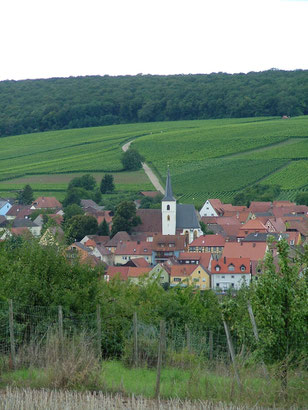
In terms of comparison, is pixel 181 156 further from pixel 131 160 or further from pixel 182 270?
pixel 182 270

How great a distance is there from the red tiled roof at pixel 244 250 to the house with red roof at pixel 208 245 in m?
4.24

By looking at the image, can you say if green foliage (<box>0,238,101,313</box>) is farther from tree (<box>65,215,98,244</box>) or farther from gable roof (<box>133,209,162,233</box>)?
gable roof (<box>133,209,162,233</box>)

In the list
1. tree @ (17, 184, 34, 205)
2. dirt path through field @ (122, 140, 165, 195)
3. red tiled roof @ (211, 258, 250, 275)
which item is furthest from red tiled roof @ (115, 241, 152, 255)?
tree @ (17, 184, 34, 205)

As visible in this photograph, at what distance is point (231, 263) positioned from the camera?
175 feet

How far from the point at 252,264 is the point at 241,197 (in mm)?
35577

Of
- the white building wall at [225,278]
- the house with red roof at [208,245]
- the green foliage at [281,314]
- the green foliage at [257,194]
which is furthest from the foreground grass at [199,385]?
the green foliage at [257,194]

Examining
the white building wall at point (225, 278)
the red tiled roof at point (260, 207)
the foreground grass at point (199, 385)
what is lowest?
the white building wall at point (225, 278)

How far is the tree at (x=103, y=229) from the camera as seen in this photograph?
73.0 metres

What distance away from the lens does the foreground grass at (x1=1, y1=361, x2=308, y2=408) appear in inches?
419

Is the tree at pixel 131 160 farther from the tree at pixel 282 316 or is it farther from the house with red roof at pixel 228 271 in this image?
the tree at pixel 282 316

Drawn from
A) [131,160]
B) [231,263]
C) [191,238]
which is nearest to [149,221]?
[191,238]

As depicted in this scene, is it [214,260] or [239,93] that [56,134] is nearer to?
[239,93]

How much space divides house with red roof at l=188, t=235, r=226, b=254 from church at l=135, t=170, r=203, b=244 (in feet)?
20.8

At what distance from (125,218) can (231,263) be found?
2081 centimetres
